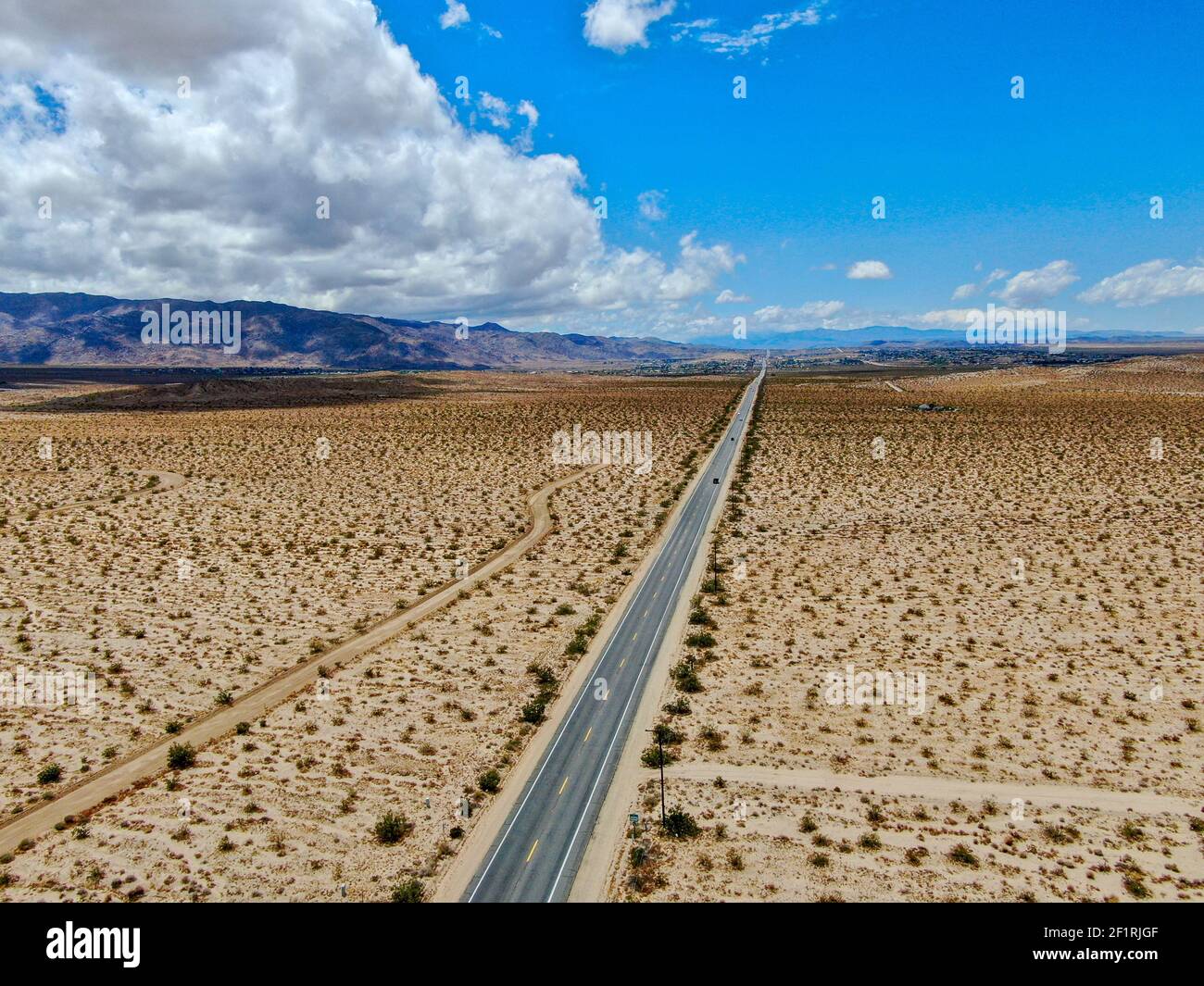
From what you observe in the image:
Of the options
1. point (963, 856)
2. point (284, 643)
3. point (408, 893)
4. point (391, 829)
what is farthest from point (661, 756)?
point (284, 643)

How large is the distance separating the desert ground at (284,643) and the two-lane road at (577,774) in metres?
1.78

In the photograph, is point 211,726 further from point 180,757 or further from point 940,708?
point 940,708

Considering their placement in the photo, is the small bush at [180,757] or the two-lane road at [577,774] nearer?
the two-lane road at [577,774]

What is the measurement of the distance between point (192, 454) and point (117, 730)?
76.5 meters

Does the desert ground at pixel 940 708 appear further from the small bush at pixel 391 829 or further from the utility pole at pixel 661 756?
the small bush at pixel 391 829

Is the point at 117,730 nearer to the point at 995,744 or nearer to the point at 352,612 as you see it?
the point at 352,612

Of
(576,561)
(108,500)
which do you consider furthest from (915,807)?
(108,500)

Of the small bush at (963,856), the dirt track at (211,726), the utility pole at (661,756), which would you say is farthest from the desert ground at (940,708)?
the dirt track at (211,726)

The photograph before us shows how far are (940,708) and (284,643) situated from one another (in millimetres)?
35139

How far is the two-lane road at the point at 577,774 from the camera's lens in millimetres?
21578

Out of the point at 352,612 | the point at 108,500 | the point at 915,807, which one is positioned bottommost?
the point at 915,807

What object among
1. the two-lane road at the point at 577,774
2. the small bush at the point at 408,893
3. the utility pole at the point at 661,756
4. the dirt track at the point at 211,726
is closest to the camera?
the small bush at the point at 408,893

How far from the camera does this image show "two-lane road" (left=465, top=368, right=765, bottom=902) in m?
21.6

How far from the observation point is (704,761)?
27.8 metres
